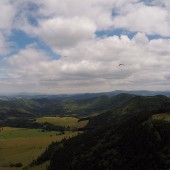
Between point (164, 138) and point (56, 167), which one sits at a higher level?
point (164, 138)

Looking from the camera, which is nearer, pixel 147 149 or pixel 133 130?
pixel 147 149

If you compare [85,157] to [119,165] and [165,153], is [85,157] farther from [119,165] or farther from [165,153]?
[165,153]

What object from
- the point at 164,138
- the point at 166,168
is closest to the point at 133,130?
the point at 164,138

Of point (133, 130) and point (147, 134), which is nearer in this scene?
point (147, 134)

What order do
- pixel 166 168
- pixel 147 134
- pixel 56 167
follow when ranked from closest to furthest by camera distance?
pixel 166 168 < pixel 147 134 < pixel 56 167

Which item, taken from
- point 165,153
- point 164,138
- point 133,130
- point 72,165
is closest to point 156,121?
point 133,130

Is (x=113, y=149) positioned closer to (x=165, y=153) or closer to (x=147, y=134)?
(x=147, y=134)

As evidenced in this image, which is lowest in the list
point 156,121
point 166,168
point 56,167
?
point 56,167

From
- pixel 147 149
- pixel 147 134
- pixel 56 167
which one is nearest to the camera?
pixel 147 149

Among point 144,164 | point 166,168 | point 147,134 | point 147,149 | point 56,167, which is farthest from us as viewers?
point 56,167
